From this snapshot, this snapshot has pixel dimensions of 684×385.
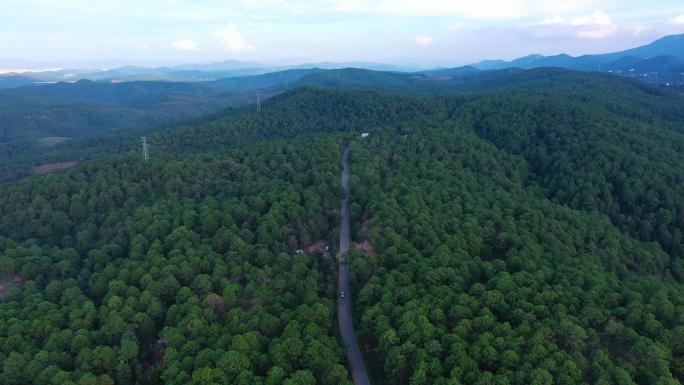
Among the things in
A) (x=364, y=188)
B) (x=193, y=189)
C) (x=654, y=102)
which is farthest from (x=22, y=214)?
(x=654, y=102)

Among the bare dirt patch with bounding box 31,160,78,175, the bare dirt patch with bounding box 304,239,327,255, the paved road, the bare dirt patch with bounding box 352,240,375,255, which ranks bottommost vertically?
the paved road

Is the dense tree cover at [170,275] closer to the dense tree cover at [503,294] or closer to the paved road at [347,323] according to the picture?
the paved road at [347,323]

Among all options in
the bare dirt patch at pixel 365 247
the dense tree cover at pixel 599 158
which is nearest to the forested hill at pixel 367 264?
the dense tree cover at pixel 599 158

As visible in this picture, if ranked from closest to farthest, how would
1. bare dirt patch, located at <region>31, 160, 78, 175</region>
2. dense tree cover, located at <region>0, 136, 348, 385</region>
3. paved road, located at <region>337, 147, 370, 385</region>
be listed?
dense tree cover, located at <region>0, 136, 348, 385</region>, paved road, located at <region>337, 147, 370, 385</region>, bare dirt patch, located at <region>31, 160, 78, 175</region>

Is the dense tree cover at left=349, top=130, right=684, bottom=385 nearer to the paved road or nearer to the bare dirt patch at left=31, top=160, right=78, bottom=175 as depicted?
the paved road

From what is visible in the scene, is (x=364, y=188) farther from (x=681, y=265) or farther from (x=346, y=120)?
(x=346, y=120)

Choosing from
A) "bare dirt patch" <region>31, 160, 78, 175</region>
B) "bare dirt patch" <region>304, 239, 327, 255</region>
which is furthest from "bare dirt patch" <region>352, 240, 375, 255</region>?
"bare dirt patch" <region>31, 160, 78, 175</region>

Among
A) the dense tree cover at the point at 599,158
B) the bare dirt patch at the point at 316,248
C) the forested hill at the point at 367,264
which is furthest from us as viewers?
the dense tree cover at the point at 599,158

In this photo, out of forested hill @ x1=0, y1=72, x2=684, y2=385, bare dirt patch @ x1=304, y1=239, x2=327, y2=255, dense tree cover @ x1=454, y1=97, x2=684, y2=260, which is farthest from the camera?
dense tree cover @ x1=454, y1=97, x2=684, y2=260
